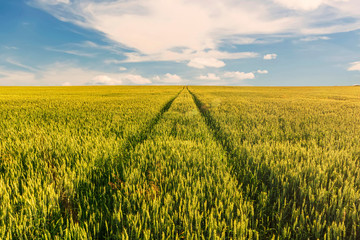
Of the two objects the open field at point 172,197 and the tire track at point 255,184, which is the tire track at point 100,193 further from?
the tire track at point 255,184

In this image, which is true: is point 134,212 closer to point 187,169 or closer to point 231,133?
point 187,169

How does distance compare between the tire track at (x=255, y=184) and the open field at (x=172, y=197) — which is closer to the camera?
the open field at (x=172, y=197)

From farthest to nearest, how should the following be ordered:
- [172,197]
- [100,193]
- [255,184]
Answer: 1. [255,184]
2. [100,193]
3. [172,197]

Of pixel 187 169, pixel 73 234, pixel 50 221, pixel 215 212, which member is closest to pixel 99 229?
pixel 73 234

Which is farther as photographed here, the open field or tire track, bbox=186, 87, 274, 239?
tire track, bbox=186, 87, 274, 239

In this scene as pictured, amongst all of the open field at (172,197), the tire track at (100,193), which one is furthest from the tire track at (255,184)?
the tire track at (100,193)

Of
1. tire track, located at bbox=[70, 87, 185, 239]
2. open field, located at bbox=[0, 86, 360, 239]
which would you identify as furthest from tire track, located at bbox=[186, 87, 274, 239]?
tire track, located at bbox=[70, 87, 185, 239]

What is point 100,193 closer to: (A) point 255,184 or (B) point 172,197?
(B) point 172,197

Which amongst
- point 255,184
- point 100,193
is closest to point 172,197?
point 100,193

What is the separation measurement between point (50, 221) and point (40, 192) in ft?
1.08

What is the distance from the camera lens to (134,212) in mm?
1930

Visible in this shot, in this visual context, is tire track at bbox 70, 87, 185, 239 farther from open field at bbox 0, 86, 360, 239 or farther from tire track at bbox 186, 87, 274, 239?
tire track at bbox 186, 87, 274, 239

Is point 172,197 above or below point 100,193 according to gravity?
above

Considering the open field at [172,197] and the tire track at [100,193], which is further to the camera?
the tire track at [100,193]
